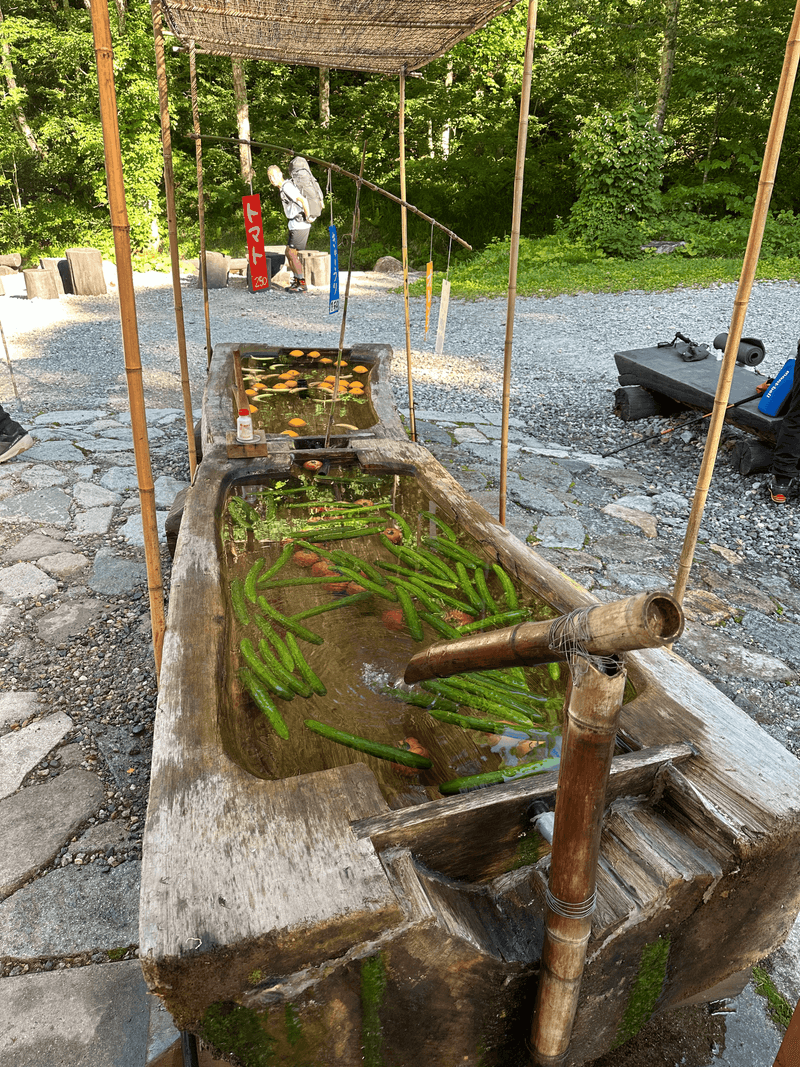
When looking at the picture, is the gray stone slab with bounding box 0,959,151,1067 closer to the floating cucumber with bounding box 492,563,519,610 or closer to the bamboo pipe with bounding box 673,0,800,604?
the floating cucumber with bounding box 492,563,519,610

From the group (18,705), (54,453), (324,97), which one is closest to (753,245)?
(18,705)

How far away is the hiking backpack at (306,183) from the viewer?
38.8 ft

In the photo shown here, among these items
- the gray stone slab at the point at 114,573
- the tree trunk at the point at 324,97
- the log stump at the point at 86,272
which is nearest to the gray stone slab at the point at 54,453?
the gray stone slab at the point at 114,573

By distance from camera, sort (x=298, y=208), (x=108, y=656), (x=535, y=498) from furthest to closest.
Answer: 1. (x=298, y=208)
2. (x=535, y=498)
3. (x=108, y=656)

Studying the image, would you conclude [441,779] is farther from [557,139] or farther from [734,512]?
[557,139]

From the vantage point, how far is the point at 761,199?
167 cm

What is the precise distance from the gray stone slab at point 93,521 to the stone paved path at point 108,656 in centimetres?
1

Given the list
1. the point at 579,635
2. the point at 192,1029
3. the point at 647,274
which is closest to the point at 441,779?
the point at 192,1029

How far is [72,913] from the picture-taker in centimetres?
201

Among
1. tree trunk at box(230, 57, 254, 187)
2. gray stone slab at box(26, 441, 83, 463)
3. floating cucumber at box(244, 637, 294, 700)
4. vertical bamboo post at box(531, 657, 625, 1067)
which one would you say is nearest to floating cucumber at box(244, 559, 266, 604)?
floating cucumber at box(244, 637, 294, 700)

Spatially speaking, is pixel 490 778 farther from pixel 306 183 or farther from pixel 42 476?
pixel 306 183

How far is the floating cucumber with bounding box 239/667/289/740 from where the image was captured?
1.88m

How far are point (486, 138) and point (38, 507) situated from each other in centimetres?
1583

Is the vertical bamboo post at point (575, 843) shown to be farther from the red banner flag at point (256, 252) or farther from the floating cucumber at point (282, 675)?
the red banner flag at point (256, 252)
